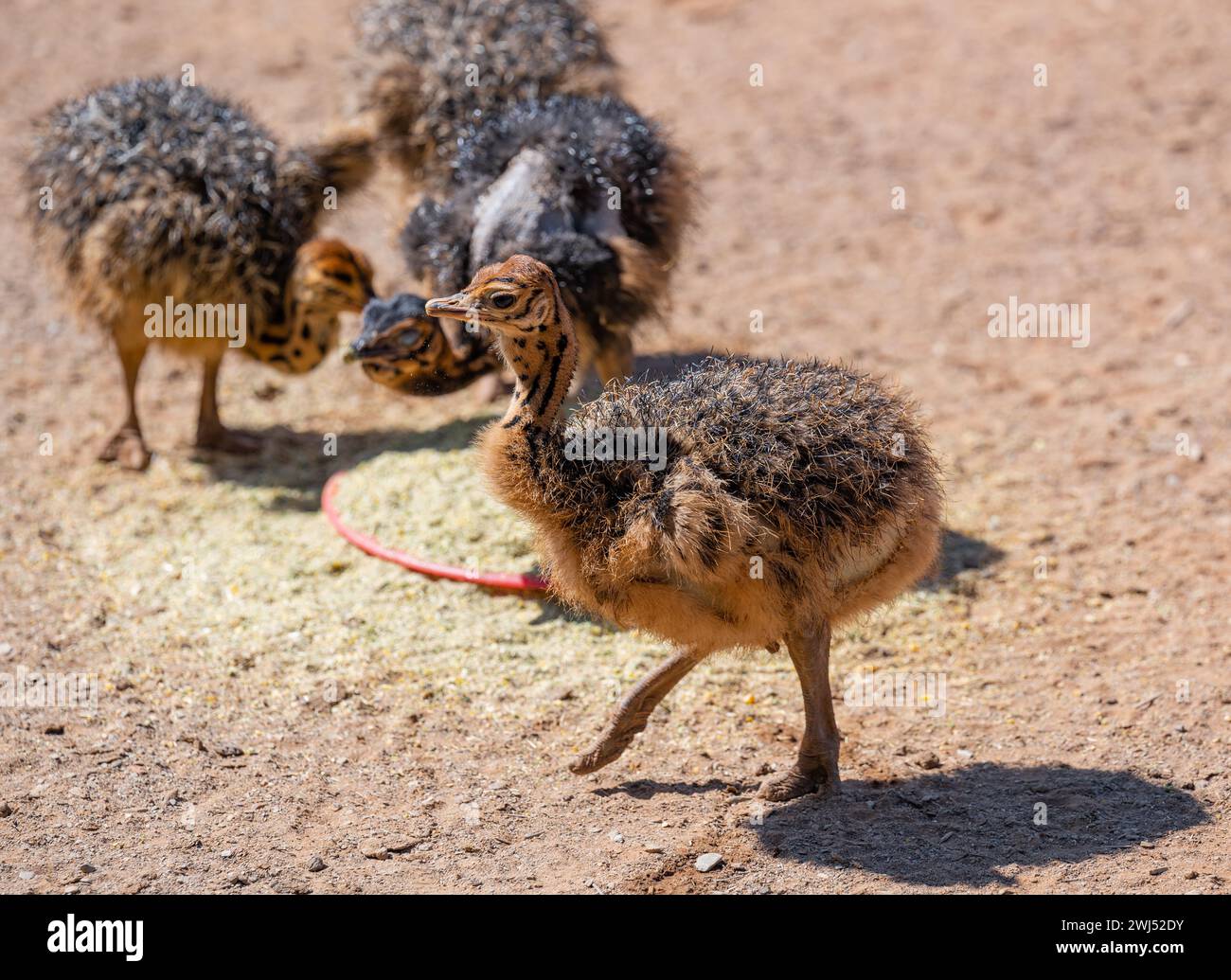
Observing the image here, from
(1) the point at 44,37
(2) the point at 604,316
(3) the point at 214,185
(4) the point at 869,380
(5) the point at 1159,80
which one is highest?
(1) the point at 44,37

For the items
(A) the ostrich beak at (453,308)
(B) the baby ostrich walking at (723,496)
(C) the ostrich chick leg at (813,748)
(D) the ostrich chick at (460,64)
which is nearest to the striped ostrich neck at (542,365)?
(B) the baby ostrich walking at (723,496)

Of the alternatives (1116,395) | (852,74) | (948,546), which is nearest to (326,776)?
(948,546)

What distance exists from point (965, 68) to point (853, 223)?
95.5 inches

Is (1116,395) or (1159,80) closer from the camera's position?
(1116,395)

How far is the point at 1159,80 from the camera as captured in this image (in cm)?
1138

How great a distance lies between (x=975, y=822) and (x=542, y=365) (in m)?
2.02

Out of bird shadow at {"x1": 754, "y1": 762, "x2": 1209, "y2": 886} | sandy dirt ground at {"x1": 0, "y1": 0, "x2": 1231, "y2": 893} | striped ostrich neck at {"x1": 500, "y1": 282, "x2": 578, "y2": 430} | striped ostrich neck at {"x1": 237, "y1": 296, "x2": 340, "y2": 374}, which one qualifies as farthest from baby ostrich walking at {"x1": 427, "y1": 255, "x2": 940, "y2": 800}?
striped ostrich neck at {"x1": 237, "y1": 296, "x2": 340, "y2": 374}

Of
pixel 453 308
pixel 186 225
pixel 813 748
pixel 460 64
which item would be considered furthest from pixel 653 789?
pixel 460 64

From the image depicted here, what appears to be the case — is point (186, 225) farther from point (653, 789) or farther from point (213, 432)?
point (653, 789)

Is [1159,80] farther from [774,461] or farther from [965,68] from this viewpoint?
[774,461]

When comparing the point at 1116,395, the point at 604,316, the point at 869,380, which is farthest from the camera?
the point at 1116,395

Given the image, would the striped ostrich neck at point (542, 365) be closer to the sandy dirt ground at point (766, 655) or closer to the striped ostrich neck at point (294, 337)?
the sandy dirt ground at point (766, 655)

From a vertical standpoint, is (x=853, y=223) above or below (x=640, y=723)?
above

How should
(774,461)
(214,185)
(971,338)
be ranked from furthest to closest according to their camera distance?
(971,338), (214,185), (774,461)
